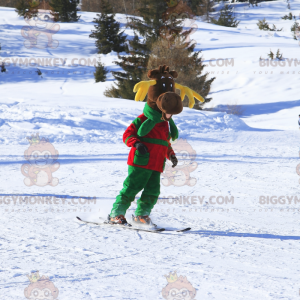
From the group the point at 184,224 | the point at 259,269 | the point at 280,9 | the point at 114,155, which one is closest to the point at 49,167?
the point at 114,155

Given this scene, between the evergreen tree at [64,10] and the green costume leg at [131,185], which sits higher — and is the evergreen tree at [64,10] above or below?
above

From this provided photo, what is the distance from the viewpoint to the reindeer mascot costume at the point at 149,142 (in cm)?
313

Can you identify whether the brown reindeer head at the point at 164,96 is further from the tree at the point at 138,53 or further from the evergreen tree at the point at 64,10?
the evergreen tree at the point at 64,10

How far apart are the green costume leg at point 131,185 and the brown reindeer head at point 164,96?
1.78 ft

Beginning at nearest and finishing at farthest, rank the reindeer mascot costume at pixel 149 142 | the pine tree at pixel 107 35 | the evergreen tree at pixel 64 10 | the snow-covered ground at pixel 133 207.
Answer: the snow-covered ground at pixel 133 207
the reindeer mascot costume at pixel 149 142
the pine tree at pixel 107 35
the evergreen tree at pixel 64 10

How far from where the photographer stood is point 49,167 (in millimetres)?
5613

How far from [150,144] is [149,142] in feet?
0.07

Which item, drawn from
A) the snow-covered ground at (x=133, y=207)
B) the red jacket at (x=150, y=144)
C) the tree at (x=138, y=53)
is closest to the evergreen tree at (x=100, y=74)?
the tree at (x=138, y=53)

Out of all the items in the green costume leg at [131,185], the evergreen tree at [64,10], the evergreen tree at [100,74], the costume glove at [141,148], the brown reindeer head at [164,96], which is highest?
the evergreen tree at [64,10]

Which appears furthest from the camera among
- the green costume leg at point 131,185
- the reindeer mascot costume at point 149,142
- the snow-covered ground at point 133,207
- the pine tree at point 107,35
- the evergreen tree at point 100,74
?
the pine tree at point 107,35

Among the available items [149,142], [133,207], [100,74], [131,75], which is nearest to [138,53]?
[131,75]

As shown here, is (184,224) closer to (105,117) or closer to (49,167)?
(49,167)

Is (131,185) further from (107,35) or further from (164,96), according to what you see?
(107,35)

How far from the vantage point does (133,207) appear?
383 cm
